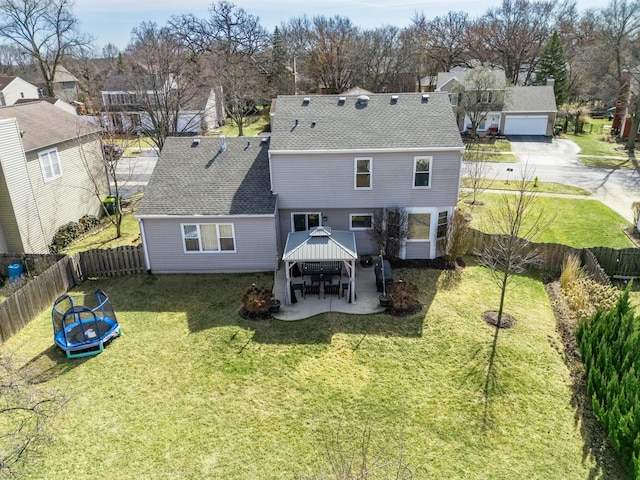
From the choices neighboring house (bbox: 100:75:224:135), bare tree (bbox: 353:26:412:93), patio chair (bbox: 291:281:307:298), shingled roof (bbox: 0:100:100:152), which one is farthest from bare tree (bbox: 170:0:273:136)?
patio chair (bbox: 291:281:307:298)

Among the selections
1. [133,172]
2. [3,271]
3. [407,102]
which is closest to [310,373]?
[407,102]

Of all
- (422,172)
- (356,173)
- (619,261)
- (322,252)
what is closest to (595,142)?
(619,261)

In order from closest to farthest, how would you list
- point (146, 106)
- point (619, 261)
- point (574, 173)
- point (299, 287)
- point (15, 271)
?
point (299, 287) < point (619, 261) < point (15, 271) < point (146, 106) < point (574, 173)

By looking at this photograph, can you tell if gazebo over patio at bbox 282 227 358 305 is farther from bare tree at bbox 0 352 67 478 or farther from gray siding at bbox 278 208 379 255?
bare tree at bbox 0 352 67 478

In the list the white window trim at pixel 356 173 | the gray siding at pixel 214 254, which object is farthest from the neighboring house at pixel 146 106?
the white window trim at pixel 356 173

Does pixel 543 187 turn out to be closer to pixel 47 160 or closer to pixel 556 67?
pixel 47 160

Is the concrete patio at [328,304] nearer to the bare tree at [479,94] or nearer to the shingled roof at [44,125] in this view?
the shingled roof at [44,125]
